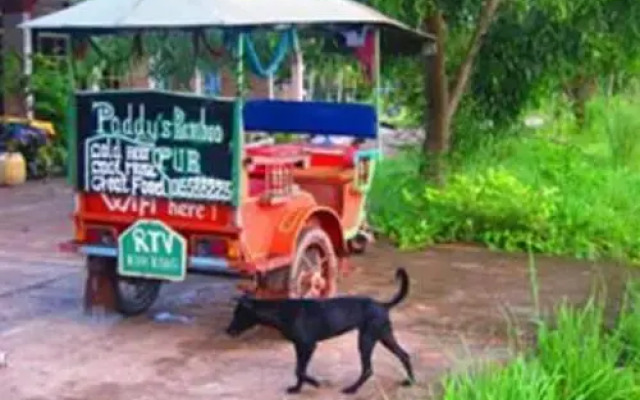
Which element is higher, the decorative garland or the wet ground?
the decorative garland

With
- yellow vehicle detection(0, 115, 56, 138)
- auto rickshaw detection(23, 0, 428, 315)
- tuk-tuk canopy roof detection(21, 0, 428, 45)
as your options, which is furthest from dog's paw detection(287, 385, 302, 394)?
yellow vehicle detection(0, 115, 56, 138)

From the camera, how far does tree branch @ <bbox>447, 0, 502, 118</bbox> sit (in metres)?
11.2

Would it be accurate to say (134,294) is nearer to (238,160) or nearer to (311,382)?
(238,160)

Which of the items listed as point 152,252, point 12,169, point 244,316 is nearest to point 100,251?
point 152,252

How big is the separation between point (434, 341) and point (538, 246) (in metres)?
3.60

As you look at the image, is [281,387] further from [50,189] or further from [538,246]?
[50,189]

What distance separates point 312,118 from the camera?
370 inches

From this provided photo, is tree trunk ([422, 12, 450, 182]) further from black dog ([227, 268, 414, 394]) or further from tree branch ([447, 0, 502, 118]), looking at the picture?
black dog ([227, 268, 414, 394])

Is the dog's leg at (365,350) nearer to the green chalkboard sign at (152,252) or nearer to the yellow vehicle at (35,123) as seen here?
the green chalkboard sign at (152,252)

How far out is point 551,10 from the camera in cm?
1071

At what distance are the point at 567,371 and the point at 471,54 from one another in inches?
254

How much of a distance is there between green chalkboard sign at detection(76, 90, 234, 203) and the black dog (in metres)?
1.00

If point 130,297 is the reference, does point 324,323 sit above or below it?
above

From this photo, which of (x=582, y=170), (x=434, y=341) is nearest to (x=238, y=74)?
(x=434, y=341)
